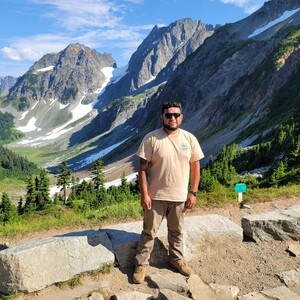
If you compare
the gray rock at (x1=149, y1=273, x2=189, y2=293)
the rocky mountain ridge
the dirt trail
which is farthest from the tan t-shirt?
the rocky mountain ridge

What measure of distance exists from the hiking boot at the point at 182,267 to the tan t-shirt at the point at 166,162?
161 cm

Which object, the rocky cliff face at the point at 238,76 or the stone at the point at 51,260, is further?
the rocky cliff face at the point at 238,76

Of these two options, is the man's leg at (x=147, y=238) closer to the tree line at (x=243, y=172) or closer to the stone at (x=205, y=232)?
the stone at (x=205, y=232)

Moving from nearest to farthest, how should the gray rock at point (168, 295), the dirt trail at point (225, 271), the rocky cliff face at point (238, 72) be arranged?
the gray rock at point (168, 295), the dirt trail at point (225, 271), the rocky cliff face at point (238, 72)

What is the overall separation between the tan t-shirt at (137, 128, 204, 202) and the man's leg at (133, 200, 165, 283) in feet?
1.09

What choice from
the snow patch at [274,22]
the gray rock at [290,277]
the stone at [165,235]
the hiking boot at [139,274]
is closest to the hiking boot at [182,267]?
the stone at [165,235]

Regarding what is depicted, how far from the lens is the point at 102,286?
786cm

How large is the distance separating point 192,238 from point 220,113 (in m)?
111

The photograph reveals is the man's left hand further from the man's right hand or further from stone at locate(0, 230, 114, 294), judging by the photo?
stone at locate(0, 230, 114, 294)

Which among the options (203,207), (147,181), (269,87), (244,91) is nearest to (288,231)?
(203,207)

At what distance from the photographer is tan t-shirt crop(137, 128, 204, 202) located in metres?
7.95

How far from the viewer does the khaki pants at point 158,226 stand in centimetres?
820

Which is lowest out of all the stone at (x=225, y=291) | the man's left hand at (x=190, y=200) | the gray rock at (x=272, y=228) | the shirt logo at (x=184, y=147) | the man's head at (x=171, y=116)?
the stone at (x=225, y=291)

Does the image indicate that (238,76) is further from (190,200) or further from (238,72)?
(190,200)
